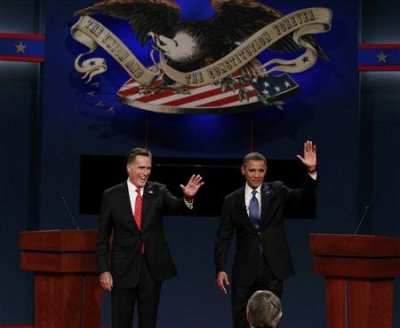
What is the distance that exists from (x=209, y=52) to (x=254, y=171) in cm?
323

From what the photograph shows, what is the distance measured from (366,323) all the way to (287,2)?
399 centimetres

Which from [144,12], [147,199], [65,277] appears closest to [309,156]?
[147,199]

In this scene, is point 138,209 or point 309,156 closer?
point 309,156

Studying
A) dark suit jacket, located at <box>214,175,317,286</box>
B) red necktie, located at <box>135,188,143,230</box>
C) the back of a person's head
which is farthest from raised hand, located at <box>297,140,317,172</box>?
the back of a person's head

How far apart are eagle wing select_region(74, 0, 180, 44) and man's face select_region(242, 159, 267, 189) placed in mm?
3346

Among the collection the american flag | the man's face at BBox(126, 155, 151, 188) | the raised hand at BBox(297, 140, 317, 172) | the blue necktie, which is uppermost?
the american flag

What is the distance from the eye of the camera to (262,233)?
6.52 m

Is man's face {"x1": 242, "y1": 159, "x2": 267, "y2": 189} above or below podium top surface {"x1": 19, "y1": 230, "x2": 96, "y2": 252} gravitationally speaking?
above

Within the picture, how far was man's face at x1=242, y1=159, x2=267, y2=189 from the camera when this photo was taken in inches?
254

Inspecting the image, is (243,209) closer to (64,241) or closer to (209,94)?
(64,241)

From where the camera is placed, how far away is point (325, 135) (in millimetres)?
9578

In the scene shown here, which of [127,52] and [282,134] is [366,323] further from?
[127,52]

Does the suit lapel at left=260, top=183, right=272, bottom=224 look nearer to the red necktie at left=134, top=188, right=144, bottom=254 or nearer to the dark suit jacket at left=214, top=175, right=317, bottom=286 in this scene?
the dark suit jacket at left=214, top=175, right=317, bottom=286

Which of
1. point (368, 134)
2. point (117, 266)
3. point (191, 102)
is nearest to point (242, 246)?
point (117, 266)
